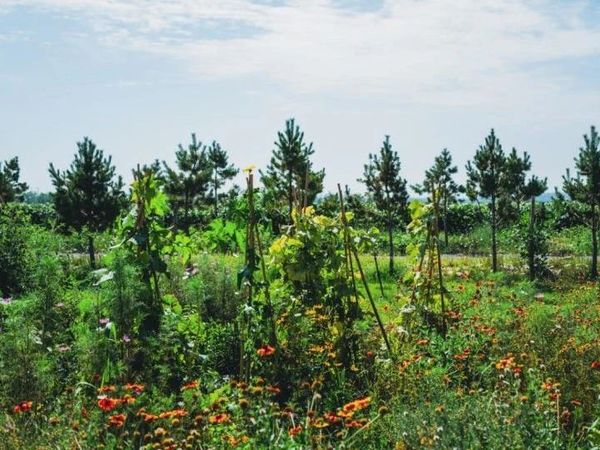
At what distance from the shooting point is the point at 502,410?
4594mm

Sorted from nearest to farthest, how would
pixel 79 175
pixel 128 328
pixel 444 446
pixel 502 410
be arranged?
pixel 444 446 → pixel 502 410 → pixel 128 328 → pixel 79 175

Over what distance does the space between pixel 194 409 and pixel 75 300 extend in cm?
377

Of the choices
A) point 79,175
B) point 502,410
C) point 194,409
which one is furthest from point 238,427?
point 79,175

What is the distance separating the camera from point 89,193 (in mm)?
19500

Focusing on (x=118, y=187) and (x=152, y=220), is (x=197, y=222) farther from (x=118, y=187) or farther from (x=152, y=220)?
(x=152, y=220)

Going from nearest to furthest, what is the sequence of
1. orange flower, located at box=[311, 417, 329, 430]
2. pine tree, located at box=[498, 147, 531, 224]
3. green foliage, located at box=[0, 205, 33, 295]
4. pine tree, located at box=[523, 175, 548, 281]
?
orange flower, located at box=[311, 417, 329, 430]
green foliage, located at box=[0, 205, 33, 295]
pine tree, located at box=[523, 175, 548, 281]
pine tree, located at box=[498, 147, 531, 224]

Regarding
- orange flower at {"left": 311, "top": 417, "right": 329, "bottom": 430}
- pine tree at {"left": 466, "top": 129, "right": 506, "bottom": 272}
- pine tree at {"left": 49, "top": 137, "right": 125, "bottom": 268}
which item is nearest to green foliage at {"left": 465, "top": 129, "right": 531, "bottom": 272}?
pine tree at {"left": 466, "top": 129, "right": 506, "bottom": 272}

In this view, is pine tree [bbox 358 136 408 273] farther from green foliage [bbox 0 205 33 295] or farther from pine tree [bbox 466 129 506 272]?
green foliage [bbox 0 205 33 295]

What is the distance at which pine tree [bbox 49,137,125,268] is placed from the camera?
63.6 ft

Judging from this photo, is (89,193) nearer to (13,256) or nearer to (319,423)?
(13,256)

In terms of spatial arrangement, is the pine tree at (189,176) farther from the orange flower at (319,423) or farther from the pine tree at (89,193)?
the orange flower at (319,423)

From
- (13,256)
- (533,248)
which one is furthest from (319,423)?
(533,248)

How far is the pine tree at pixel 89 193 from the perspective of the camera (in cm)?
1939

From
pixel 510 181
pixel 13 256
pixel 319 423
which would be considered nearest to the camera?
pixel 319 423
